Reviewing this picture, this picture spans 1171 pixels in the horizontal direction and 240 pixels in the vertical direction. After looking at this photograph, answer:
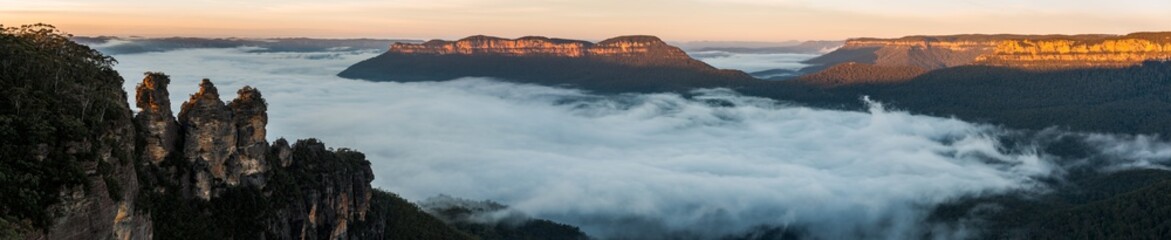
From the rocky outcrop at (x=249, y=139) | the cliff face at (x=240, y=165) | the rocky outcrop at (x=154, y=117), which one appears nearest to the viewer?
the rocky outcrop at (x=154, y=117)

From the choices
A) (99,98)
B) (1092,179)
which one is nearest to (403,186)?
(99,98)

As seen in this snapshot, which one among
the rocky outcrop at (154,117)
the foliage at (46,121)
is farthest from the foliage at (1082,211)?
the foliage at (46,121)

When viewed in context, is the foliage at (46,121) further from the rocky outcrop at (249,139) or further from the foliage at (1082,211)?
the foliage at (1082,211)

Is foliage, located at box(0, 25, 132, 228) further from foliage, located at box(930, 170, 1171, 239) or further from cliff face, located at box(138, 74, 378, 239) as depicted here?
foliage, located at box(930, 170, 1171, 239)

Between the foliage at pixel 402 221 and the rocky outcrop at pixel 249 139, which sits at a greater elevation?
the rocky outcrop at pixel 249 139

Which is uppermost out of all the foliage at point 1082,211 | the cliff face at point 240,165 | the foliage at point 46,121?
the foliage at point 46,121

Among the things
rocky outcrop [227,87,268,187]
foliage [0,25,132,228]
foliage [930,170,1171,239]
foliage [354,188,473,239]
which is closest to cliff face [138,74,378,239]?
rocky outcrop [227,87,268,187]

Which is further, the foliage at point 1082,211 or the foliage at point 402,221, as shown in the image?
the foliage at point 1082,211

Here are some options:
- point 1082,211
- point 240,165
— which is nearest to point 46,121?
point 240,165

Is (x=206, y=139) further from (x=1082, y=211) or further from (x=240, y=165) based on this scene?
(x=1082, y=211)
